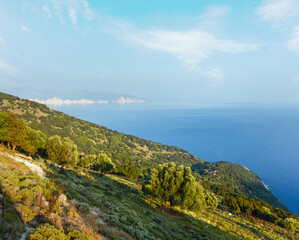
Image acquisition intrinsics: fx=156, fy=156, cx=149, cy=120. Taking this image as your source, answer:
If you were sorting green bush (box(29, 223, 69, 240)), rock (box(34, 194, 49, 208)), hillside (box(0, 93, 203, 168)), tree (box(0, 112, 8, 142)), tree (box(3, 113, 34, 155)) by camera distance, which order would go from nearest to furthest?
1. green bush (box(29, 223, 69, 240))
2. rock (box(34, 194, 49, 208))
3. tree (box(0, 112, 8, 142))
4. tree (box(3, 113, 34, 155))
5. hillside (box(0, 93, 203, 168))

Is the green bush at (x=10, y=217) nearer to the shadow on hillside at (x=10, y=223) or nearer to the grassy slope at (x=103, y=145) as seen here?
the shadow on hillside at (x=10, y=223)

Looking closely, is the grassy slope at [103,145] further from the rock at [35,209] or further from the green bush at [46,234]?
the green bush at [46,234]

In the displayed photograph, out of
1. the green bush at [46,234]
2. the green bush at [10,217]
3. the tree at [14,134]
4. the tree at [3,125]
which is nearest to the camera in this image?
the green bush at [46,234]

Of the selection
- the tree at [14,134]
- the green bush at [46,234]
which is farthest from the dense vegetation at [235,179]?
the green bush at [46,234]

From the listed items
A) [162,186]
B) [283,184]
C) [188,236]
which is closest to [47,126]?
[162,186]

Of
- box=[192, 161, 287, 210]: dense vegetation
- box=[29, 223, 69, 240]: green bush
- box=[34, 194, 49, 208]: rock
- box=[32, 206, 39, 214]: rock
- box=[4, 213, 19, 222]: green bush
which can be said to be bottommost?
box=[192, 161, 287, 210]: dense vegetation

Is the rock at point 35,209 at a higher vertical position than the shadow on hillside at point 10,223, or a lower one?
lower

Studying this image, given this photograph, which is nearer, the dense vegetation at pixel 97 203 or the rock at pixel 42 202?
the dense vegetation at pixel 97 203

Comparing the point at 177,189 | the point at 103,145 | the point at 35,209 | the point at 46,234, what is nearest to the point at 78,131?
the point at 103,145

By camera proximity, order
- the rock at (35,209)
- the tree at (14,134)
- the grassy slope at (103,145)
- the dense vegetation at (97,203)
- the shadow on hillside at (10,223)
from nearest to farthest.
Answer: the shadow on hillside at (10,223)
the dense vegetation at (97,203)
the rock at (35,209)
the tree at (14,134)
the grassy slope at (103,145)

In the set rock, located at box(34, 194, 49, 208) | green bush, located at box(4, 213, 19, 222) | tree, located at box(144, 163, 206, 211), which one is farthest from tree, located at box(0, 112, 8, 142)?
green bush, located at box(4, 213, 19, 222)

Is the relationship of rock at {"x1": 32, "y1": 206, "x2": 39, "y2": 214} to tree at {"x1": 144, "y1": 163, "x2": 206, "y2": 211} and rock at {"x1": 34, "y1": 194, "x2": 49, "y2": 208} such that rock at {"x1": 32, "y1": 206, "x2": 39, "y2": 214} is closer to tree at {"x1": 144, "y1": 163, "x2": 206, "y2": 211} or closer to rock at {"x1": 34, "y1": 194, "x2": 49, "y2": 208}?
rock at {"x1": 34, "y1": 194, "x2": 49, "y2": 208}

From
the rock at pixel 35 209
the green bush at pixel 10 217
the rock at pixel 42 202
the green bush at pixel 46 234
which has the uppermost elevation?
the green bush at pixel 10 217

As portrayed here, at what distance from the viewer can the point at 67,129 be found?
521 ft
